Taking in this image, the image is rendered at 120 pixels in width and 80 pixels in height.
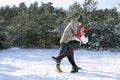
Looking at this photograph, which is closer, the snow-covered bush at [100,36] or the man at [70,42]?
the man at [70,42]

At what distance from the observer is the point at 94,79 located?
8.09 m

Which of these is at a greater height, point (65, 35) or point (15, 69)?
point (65, 35)

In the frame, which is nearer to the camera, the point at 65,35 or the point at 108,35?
the point at 65,35

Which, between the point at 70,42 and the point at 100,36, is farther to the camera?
the point at 100,36

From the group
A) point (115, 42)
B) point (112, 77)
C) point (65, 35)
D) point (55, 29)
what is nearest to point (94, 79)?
point (112, 77)

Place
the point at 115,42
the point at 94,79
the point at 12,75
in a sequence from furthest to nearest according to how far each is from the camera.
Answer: the point at 115,42 < the point at 12,75 < the point at 94,79

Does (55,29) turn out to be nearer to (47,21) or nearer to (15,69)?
(47,21)

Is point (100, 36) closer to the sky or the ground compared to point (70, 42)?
closer to the ground

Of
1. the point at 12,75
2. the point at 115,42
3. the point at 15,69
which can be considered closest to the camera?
the point at 12,75

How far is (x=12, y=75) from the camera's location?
29.2 feet

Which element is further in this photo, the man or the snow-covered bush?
the snow-covered bush

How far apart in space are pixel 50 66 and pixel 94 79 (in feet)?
7.87

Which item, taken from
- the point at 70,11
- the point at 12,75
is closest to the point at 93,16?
the point at 70,11

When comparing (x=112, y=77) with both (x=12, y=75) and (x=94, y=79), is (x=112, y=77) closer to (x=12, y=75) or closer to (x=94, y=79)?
(x=94, y=79)
